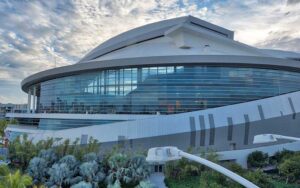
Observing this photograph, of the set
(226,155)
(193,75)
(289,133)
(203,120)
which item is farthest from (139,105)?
(289,133)

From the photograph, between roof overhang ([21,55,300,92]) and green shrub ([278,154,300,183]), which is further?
roof overhang ([21,55,300,92])

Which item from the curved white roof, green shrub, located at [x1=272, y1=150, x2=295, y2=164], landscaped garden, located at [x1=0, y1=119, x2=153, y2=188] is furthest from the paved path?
the curved white roof

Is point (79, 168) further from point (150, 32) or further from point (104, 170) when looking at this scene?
point (150, 32)

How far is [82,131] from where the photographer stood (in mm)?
26109

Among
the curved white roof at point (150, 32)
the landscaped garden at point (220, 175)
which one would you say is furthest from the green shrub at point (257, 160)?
the curved white roof at point (150, 32)

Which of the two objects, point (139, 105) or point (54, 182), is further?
point (139, 105)

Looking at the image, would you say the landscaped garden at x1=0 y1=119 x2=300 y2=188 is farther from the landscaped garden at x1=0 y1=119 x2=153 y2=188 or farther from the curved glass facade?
the curved glass facade

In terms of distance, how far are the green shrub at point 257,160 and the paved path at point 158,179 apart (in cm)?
714

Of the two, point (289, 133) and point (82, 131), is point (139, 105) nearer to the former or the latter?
point (82, 131)

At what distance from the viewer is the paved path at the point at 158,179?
20.2 m

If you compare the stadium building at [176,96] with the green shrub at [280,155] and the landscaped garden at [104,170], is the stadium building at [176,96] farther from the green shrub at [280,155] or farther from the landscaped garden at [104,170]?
the landscaped garden at [104,170]

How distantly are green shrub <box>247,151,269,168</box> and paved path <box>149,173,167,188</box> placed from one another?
7137 mm

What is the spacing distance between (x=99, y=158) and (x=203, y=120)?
10.6 meters

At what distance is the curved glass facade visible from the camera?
1309 inches
